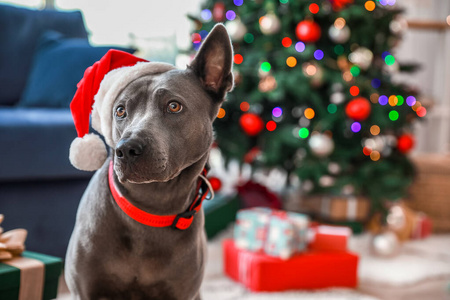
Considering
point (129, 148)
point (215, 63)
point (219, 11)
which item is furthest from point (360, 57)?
point (129, 148)

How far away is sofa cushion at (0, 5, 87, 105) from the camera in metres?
2.37

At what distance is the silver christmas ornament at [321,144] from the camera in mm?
2633

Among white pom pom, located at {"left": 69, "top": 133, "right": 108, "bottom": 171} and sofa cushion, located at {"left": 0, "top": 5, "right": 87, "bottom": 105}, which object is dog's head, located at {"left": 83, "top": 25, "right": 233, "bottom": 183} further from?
sofa cushion, located at {"left": 0, "top": 5, "right": 87, "bottom": 105}

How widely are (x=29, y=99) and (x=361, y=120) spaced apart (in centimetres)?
191

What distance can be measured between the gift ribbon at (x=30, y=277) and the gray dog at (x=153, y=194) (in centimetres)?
17

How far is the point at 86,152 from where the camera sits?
3.77ft

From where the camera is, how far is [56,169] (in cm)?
179

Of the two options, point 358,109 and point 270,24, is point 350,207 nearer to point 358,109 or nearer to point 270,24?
point 358,109

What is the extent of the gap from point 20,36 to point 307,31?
5.23ft

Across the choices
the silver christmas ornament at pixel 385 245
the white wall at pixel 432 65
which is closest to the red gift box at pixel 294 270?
the silver christmas ornament at pixel 385 245

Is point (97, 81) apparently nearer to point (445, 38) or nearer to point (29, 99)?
point (29, 99)

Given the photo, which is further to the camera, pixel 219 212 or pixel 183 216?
pixel 219 212

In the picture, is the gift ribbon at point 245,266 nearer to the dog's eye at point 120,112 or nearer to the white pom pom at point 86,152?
the white pom pom at point 86,152

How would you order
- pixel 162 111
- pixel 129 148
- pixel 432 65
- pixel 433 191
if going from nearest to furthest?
pixel 129 148 < pixel 162 111 < pixel 433 191 < pixel 432 65
